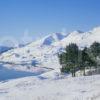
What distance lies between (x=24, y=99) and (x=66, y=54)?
62.0 m

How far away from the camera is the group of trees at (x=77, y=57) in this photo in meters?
97.5

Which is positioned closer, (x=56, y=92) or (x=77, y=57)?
(x=56, y=92)

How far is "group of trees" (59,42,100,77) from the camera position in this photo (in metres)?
97.5

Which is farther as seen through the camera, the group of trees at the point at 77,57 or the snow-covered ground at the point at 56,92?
the group of trees at the point at 77,57

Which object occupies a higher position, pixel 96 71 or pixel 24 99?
pixel 96 71

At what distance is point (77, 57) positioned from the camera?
97562 mm

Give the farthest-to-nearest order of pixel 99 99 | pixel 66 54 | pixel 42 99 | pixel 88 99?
pixel 66 54, pixel 42 99, pixel 88 99, pixel 99 99

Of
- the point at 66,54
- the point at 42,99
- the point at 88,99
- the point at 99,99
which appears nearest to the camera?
the point at 99,99

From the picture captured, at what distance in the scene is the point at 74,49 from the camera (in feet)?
326

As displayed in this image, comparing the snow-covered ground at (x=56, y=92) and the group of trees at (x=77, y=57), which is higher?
the group of trees at (x=77, y=57)

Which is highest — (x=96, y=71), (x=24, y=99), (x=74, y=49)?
(x=74, y=49)

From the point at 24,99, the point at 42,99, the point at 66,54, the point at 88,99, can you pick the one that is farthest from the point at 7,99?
the point at 66,54

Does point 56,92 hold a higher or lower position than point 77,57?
lower

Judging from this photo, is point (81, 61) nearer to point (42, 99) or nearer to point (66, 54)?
point (66, 54)
